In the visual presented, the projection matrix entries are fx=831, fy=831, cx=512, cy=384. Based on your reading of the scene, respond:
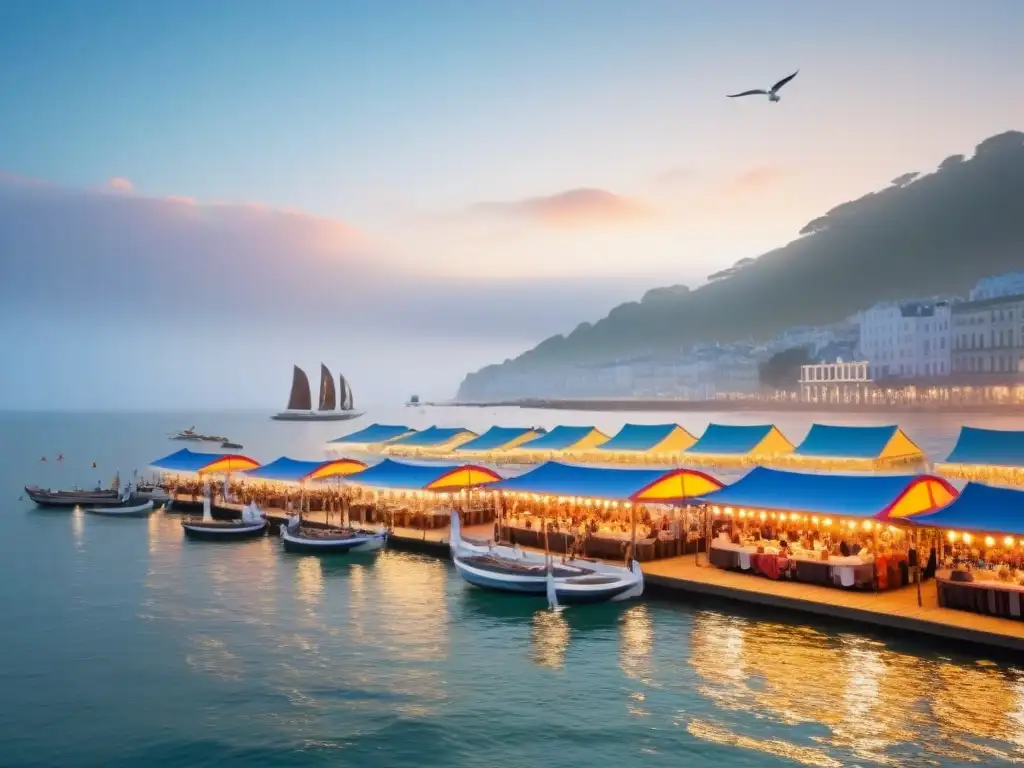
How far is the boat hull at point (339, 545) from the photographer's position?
39000 mm

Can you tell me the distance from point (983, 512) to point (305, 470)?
3482 centimetres

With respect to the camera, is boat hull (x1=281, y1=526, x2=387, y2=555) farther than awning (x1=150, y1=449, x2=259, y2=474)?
No

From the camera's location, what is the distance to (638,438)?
159ft

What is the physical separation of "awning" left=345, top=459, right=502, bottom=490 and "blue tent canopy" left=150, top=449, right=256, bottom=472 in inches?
553

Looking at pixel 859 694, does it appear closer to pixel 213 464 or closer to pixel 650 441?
pixel 650 441

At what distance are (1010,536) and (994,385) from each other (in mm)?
192166

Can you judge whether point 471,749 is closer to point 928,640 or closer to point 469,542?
point 928,640

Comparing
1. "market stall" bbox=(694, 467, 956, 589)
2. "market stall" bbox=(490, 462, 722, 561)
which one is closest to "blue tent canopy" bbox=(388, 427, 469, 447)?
"market stall" bbox=(490, 462, 722, 561)

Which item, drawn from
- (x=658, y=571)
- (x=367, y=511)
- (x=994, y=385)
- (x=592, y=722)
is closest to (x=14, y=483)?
(x=367, y=511)

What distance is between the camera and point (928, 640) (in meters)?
22.8

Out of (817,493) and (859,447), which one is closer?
(817,493)

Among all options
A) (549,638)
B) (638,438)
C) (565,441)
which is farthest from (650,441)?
(549,638)

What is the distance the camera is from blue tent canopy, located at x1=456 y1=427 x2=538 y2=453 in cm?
5416

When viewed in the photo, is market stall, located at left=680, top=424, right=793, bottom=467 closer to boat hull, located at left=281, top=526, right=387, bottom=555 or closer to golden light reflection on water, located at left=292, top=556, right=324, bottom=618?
boat hull, located at left=281, top=526, right=387, bottom=555
